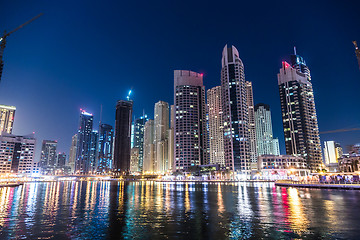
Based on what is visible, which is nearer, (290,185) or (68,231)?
(68,231)

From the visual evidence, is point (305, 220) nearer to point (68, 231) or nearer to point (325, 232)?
point (325, 232)

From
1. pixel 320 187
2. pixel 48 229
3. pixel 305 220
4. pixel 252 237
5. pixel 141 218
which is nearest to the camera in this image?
pixel 252 237

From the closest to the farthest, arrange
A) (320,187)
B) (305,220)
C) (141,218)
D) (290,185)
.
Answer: (305,220) → (141,218) → (320,187) → (290,185)

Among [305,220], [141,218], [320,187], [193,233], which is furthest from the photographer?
[320,187]

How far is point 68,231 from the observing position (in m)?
22.2

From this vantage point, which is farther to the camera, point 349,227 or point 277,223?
point 277,223

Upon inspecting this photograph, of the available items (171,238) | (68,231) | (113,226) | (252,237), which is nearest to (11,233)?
(68,231)

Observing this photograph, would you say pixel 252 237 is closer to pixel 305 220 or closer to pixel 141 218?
pixel 305 220

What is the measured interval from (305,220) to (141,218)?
1894 centimetres

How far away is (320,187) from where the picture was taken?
84875 millimetres

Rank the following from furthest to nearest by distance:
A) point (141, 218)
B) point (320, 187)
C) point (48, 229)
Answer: point (320, 187) → point (141, 218) → point (48, 229)

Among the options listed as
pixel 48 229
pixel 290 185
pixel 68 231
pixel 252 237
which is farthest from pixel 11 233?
pixel 290 185

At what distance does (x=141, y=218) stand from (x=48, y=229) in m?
10.1

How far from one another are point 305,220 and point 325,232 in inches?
220
